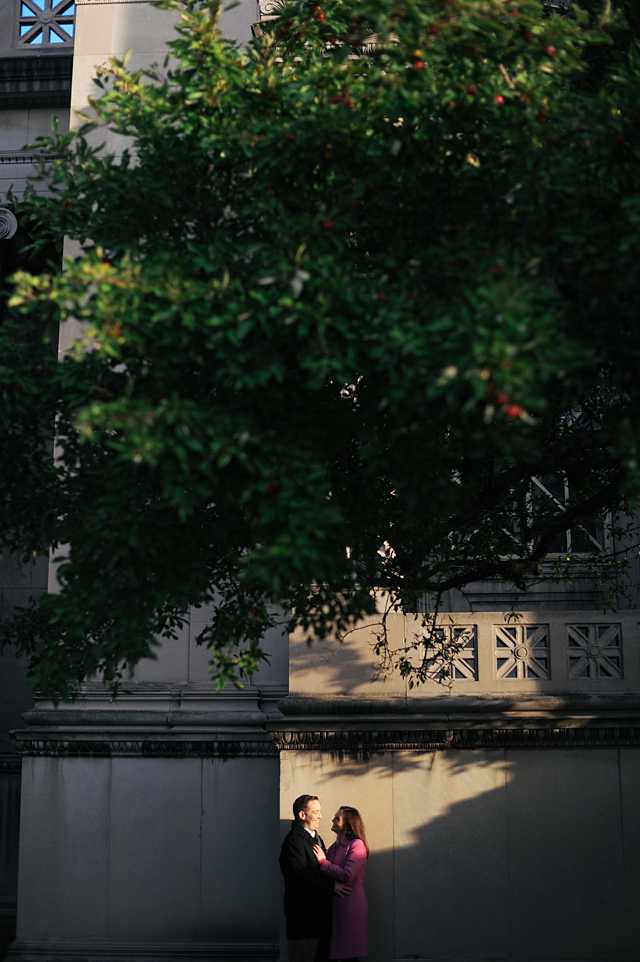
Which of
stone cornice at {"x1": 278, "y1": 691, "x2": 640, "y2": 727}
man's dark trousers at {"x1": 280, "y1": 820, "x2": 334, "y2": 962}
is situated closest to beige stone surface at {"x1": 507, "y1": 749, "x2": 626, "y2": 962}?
stone cornice at {"x1": 278, "y1": 691, "x2": 640, "y2": 727}

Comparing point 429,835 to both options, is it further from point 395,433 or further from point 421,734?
point 395,433

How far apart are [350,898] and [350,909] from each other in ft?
0.34

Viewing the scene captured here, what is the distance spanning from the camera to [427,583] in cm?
856

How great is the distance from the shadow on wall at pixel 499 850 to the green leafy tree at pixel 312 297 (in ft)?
12.8

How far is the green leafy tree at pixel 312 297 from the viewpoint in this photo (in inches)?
230

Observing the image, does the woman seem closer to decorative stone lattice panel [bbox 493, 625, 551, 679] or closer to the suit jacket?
the suit jacket

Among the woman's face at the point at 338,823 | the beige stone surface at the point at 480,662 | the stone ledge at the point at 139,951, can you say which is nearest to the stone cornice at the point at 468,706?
the beige stone surface at the point at 480,662

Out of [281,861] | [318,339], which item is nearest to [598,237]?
[318,339]

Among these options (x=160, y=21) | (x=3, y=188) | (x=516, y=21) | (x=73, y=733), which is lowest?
(x=73, y=733)

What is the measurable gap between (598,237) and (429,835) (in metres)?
6.78

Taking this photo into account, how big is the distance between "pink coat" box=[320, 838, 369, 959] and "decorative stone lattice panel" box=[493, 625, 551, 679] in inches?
95.0

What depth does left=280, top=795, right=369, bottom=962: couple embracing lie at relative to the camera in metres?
10.1

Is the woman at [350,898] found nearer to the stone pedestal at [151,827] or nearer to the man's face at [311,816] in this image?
the man's face at [311,816]

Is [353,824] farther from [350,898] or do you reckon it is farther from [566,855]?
[566,855]
